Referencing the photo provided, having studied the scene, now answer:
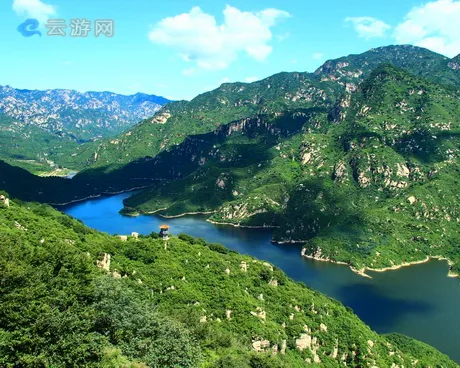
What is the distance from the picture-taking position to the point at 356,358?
7050cm

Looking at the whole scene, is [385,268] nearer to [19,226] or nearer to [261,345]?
[261,345]

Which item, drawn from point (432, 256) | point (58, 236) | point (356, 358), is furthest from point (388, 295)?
point (58, 236)

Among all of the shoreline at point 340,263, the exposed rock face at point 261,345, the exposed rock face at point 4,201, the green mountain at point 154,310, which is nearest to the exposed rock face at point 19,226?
the green mountain at point 154,310

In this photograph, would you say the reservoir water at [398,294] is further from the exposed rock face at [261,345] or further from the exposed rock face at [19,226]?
the exposed rock face at [19,226]

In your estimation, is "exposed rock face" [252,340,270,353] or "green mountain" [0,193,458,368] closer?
"green mountain" [0,193,458,368]

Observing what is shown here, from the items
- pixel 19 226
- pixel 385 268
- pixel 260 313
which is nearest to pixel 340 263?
pixel 385 268

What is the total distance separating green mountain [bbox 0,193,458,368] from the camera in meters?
28.2

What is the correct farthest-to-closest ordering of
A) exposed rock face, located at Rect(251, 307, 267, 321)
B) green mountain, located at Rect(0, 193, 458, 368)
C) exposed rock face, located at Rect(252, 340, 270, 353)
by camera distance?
exposed rock face, located at Rect(251, 307, 267, 321) < exposed rock face, located at Rect(252, 340, 270, 353) < green mountain, located at Rect(0, 193, 458, 368)

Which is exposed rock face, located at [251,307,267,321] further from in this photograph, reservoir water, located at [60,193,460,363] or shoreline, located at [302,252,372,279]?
shoreline, located at [302,252,372,279]

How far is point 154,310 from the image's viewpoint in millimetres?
45188

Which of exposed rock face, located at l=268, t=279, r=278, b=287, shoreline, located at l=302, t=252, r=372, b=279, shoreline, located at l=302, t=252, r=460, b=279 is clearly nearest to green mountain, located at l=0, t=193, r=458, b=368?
exposed rock face, located at l=268, t=279, r=278, b=287

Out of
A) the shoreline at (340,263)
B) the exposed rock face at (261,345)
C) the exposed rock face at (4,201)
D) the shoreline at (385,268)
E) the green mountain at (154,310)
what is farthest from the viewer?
the shoreline at (385,268)

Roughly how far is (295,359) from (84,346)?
40303mm

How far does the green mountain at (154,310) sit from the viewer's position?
28.2 meters
